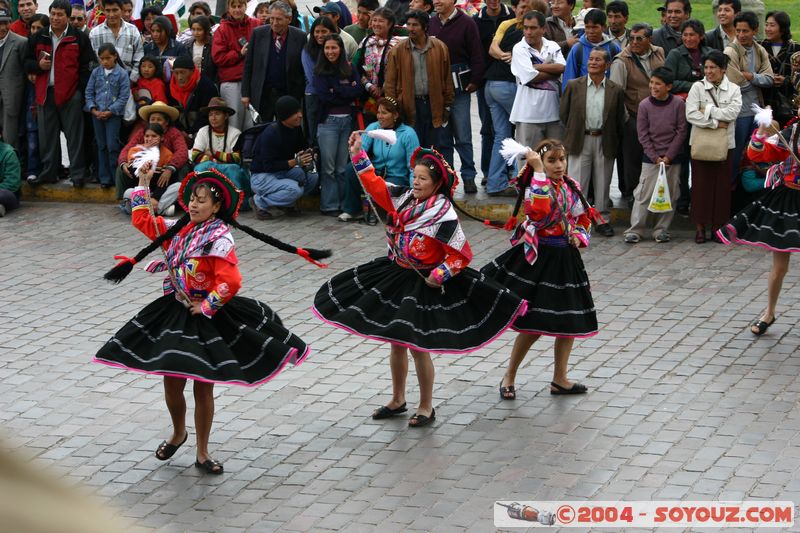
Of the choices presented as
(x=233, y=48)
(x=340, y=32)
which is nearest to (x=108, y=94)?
(x=233, y=48)

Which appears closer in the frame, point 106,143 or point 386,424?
point 386,424

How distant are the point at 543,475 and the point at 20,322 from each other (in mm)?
4889

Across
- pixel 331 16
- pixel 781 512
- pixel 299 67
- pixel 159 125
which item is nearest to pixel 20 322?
pixel 159 125

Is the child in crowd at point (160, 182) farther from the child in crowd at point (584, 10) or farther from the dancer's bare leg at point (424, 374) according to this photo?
the dancer's bare leg at point (424, 374)

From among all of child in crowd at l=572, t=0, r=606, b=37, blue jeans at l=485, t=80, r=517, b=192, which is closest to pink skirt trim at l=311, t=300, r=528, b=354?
blue jeans at l=485, t=80, r=517, b=192

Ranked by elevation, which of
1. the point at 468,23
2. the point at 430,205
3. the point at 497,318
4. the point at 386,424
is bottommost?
the point at 386,424

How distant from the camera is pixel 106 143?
12875 millimetres

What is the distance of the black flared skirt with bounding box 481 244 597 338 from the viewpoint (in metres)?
7.02

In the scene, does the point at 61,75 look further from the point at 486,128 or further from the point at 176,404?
the point at 176,404

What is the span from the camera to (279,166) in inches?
468

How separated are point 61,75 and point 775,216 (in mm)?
8107

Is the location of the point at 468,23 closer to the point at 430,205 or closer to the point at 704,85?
the point at 704,85

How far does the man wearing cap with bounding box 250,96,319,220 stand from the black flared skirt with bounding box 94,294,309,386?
227 inches

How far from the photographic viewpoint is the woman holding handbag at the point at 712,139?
1055 centimetres
